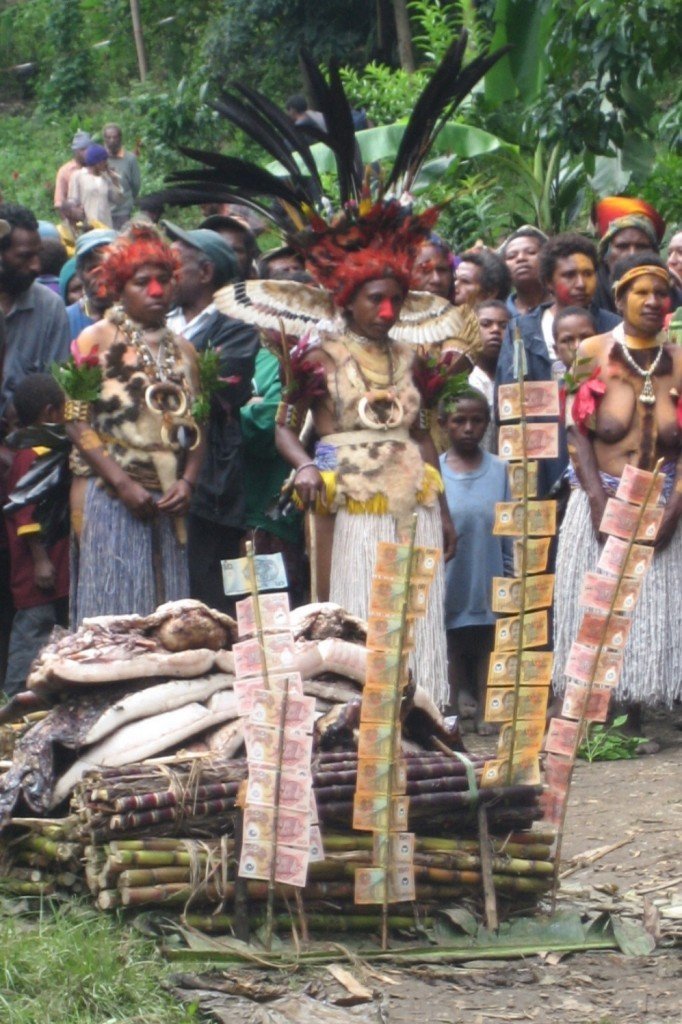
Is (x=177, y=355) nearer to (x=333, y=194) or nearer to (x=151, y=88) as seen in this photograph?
(x=333, y=194)

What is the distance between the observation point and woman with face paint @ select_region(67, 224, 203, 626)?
6.89 m

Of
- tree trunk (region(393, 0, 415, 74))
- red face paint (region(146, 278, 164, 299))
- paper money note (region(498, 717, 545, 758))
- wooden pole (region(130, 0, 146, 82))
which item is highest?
wooden pole (region(130, 0, 146, 82))

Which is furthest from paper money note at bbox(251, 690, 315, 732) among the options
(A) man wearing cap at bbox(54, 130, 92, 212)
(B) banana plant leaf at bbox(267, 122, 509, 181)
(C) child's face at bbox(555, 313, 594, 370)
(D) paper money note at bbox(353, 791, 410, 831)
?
(A) man wearing cap at bbox(54, 130, 92, 212)

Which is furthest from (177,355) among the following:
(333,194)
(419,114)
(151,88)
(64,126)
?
(64,126)

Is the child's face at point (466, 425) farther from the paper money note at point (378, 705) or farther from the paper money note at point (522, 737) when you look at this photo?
the paper money note at point (378, 705)

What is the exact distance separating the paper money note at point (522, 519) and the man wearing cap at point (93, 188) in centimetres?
1367

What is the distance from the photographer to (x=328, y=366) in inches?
276

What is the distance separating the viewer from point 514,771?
190 inches

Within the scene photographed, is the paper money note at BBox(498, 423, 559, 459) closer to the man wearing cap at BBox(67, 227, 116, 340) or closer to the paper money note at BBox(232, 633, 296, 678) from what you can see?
the paper money note at BBox(232, 633, 296, 678)

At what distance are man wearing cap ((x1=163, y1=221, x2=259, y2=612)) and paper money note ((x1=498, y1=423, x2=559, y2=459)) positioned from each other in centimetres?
267

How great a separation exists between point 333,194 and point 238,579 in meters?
8.27

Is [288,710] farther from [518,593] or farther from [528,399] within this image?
[528,399]

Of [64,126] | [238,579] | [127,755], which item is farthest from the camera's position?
[64,126]

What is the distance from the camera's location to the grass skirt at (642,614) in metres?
7.21
